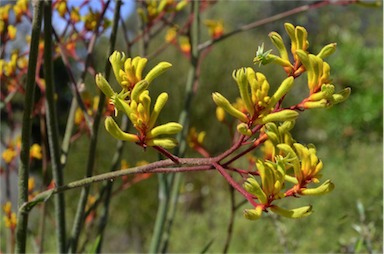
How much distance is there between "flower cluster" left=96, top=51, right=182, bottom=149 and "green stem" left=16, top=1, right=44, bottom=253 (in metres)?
0.19

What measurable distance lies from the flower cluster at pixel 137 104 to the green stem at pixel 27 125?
0.19m

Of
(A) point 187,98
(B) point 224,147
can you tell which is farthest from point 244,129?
(B) point 224,147

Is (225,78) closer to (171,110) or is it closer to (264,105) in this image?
(171,110)

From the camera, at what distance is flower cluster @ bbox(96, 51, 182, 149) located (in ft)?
1.75

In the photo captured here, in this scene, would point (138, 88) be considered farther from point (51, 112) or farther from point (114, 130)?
point (51, 112)

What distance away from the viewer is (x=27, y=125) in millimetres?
725

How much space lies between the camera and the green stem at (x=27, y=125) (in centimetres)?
70

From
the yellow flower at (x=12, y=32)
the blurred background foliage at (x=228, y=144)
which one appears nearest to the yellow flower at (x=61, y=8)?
the yellow flower at (x=12, y=32)

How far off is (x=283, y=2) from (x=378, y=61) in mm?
5861

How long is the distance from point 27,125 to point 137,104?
24cm

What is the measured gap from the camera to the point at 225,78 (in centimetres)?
657

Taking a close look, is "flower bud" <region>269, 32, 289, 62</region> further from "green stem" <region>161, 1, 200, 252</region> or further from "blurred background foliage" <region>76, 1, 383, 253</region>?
"blurred background foliage" <region>76, 1, 383, 253</region>

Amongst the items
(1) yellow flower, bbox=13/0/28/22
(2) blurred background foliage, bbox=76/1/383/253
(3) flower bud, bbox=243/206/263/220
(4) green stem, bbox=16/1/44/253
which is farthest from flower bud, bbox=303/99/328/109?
(2) blurred background foliage, bbox=76/1/383/253

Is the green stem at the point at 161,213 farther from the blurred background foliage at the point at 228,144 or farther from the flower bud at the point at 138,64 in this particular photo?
the blurred background foliage at the point at 228,144
